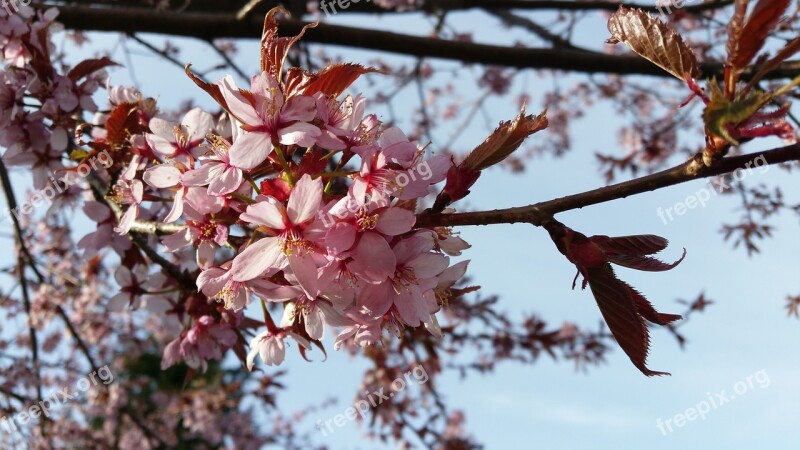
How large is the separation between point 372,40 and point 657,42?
8.51 feet

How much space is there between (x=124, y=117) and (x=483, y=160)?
1058mm

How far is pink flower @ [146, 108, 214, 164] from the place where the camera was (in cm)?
151

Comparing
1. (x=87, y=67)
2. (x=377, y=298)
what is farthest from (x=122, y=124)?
(x=377, y=298)

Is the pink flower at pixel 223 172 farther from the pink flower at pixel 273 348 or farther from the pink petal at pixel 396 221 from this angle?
the pink flower at pixel 273 348

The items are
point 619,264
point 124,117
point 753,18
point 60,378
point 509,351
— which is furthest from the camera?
point 60,378

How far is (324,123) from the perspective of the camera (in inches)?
43.9

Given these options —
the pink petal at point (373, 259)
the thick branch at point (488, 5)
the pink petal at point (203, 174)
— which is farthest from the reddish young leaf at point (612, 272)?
the thick branch at point (488, 5)

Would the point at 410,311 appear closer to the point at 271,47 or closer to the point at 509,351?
the point at 271,47

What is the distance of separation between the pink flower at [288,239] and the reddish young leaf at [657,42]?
1.77ft

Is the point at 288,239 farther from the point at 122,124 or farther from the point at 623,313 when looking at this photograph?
the point at 122,124

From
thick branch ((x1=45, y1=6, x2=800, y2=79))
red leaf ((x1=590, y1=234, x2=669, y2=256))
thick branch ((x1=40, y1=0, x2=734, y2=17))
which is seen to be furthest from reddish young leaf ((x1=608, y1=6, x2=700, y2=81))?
thick branch ((x1=40, y1=0, x2=734, y2=17))

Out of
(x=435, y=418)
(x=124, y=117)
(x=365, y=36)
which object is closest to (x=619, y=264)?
(x=124, y=117)

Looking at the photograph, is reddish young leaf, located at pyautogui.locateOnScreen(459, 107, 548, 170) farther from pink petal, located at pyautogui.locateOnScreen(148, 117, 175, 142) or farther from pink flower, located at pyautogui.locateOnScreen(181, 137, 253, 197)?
pink petal, located at pyautogui.locateOnScreen(148, 117, 175, 142)

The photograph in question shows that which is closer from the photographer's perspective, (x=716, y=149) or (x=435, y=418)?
(x=716, y=149)
